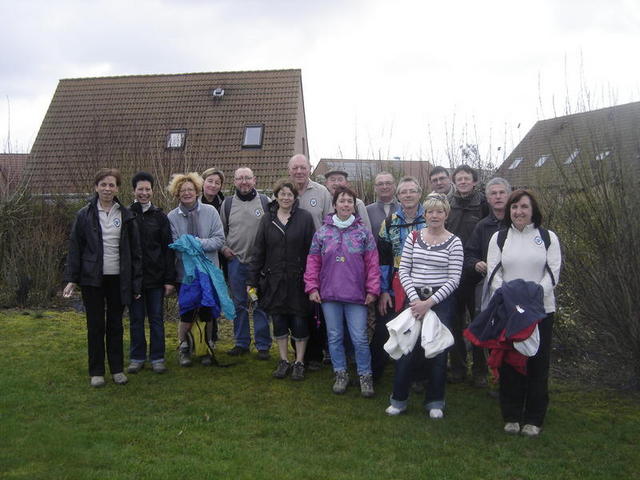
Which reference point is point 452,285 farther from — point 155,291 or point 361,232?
point 155,291

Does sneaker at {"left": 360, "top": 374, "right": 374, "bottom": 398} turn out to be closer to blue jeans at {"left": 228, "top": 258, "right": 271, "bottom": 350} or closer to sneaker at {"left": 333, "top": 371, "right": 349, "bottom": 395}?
sneaker at {"left": 333, "top": 371, "right": 349, "bottom": 395}

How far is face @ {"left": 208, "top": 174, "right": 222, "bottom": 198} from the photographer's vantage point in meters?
6.40

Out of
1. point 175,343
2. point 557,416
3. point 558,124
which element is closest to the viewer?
point 557,416

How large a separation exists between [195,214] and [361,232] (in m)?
1.83

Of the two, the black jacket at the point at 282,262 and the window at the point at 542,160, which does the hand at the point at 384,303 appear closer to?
the black jacket at the point at 282,262

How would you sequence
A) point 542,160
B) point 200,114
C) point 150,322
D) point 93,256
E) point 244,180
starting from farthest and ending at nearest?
point 200,114
point 542,160
point 244,180
point 150,322
point 93,256

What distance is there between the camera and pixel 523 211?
4297mm

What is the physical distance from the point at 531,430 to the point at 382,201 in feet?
8.41

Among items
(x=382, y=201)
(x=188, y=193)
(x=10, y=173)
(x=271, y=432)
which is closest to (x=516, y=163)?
(x=382, y=201)

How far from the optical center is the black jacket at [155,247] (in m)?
5.55

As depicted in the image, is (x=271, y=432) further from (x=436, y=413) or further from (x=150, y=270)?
(x=150, y=270)

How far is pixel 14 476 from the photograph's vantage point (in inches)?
141

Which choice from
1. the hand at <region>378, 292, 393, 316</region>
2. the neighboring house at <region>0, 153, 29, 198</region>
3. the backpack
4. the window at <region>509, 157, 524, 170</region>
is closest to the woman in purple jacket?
the hand at <region>378, 292, 393, 316</region>

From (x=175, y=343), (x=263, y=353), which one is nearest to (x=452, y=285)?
(x=263, y=353)
